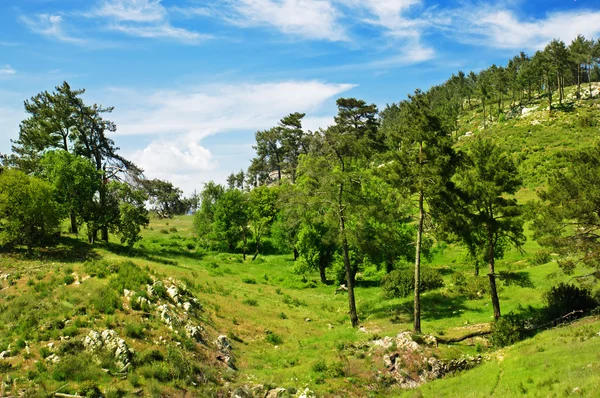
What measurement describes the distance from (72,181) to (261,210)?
31.4 m

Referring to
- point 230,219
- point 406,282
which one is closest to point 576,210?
point 406,282

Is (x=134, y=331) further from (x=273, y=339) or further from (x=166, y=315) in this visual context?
(x=273, y=339)

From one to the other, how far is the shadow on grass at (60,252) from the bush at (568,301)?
37402 millimetres

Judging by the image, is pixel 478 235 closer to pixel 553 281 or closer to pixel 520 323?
pixel 520 323

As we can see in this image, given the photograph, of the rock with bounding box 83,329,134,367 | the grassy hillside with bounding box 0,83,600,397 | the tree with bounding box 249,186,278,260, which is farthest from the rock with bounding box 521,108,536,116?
the rock with bounding box 83,329,134,367

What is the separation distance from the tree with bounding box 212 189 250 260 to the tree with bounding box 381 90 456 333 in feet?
133

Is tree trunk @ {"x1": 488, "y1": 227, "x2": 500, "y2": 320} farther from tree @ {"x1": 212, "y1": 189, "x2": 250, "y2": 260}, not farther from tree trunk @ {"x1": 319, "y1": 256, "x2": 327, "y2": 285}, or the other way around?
tree @ {"x1": 212, "y1": 189, "x2": 250, "y2": 260}

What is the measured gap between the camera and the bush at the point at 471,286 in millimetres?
33188

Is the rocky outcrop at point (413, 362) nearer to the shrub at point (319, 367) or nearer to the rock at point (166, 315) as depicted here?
the shrub at point (319, 367)

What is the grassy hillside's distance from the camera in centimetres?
1722

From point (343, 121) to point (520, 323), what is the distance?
60.1 meters

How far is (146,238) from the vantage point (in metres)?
64.0

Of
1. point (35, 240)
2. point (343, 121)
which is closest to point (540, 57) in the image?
point (343, 121)

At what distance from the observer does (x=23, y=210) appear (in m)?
33.5
